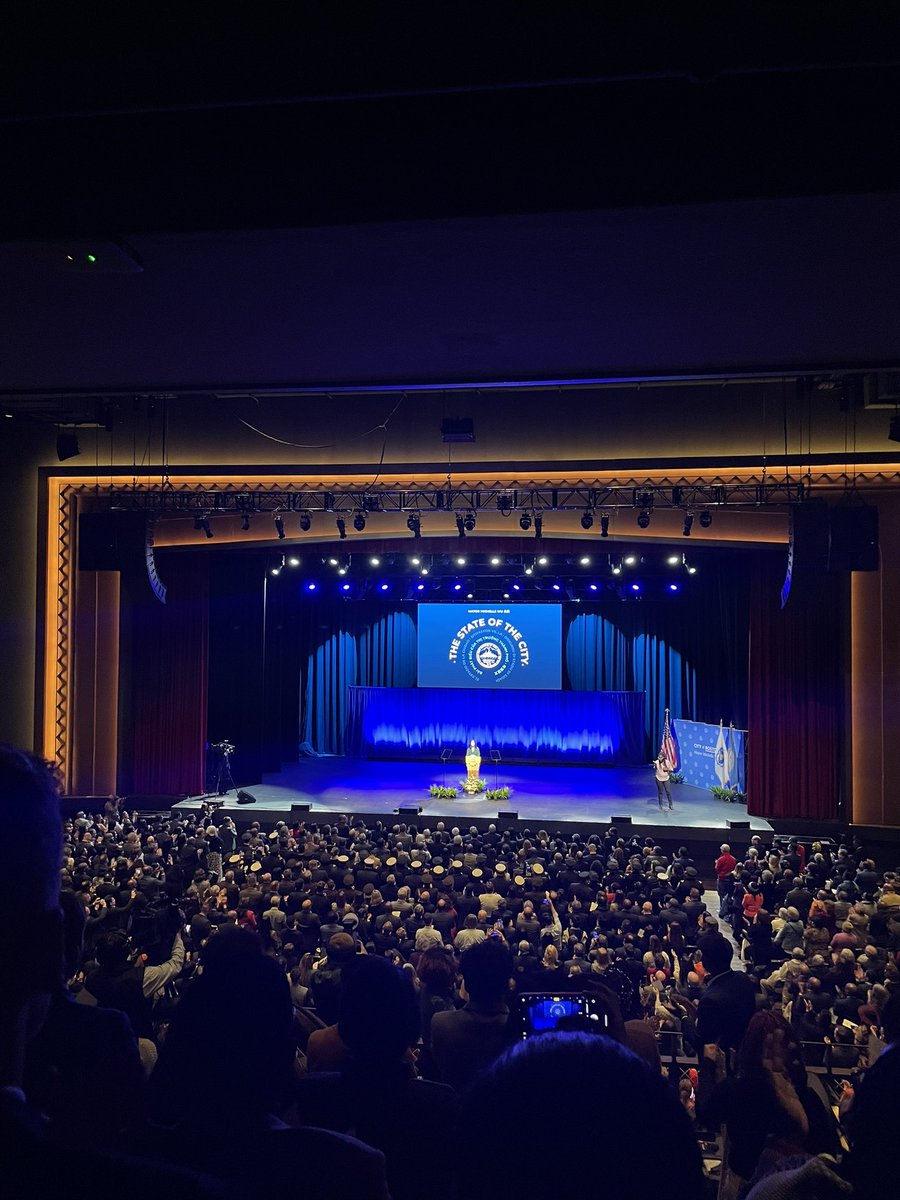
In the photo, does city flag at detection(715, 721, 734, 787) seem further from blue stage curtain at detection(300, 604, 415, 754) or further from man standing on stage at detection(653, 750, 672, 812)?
blue stage curtain at detection(300, 604, 415, 754)

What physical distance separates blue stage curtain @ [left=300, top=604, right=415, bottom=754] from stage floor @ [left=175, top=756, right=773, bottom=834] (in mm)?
1153

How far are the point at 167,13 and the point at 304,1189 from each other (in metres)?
2.23

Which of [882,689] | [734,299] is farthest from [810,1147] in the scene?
[882,689]

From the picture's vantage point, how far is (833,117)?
2248 millimetres

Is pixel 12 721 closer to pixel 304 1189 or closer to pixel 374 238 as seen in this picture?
pixel 374 238

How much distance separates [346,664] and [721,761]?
30.5 ft

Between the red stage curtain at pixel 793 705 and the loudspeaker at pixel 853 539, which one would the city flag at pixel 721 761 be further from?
the loudspeaker at pixel 853 539

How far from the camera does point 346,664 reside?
21.5 meters

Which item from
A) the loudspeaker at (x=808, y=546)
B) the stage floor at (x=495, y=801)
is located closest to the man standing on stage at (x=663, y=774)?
the stage floor at (x=495, y=801)

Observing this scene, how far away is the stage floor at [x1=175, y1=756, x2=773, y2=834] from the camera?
47.0ft

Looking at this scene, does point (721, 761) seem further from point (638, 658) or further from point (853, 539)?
point (853, 539)

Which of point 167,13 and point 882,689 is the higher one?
point 167,13

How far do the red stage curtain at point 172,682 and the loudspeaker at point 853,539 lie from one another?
10.5 metres

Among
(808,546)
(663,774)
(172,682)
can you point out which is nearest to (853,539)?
(808,546)
